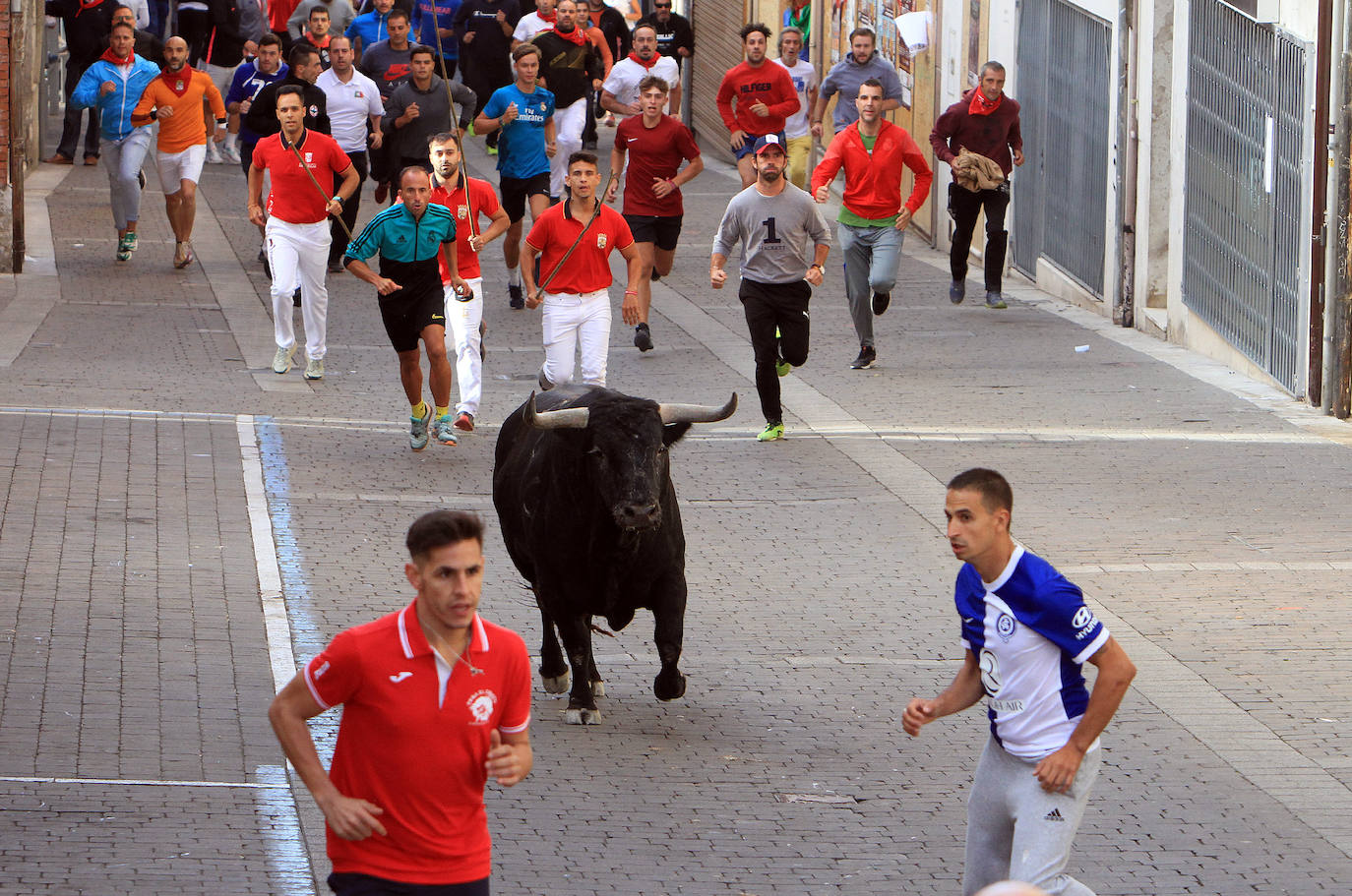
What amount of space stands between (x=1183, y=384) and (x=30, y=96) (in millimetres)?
15956

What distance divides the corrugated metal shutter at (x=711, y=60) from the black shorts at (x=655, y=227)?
44.1 ft

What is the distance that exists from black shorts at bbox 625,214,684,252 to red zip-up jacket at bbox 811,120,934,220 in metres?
1.83

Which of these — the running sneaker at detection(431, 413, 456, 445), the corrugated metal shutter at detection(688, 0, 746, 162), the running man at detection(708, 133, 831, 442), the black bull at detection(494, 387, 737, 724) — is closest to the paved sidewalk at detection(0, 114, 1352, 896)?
the running sneaker at detection(431, 413, 456, 445)

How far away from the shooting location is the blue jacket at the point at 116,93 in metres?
19.7

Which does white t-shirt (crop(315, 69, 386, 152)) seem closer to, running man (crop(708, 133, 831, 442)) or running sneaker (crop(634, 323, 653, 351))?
running sneaker (crop(634, 323, 653, 351))

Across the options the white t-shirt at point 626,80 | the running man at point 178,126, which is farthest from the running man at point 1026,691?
the white t-shirt at point 626,80

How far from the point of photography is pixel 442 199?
46.3 ft

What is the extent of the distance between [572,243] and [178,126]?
26.3ft

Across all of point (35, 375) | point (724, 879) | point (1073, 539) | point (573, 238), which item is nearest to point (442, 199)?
point (573, 238)

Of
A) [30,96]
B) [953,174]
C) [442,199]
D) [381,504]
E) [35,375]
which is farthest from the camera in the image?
[30,96]

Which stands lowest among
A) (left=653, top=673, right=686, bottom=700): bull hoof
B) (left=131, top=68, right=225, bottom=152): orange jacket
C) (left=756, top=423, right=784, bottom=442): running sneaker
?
(left=756, top=423, right=784, bottom=442): running sneaker

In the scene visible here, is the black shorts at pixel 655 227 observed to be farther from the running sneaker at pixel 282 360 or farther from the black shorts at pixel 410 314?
the black shorts at pixel 410 314

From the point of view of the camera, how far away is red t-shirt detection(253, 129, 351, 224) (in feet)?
51.2

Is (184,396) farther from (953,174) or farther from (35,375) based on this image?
(953,174)
